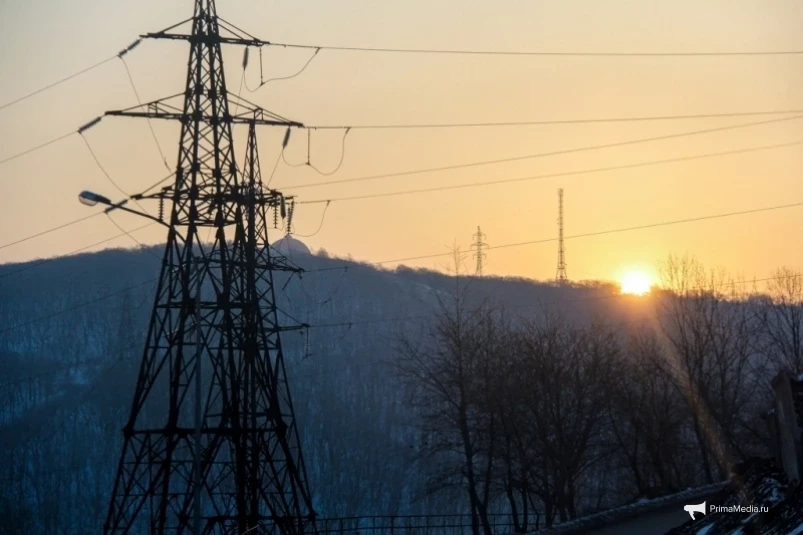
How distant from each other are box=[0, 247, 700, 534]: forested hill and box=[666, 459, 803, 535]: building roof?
55.5 meters

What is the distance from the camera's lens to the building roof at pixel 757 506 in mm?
13375

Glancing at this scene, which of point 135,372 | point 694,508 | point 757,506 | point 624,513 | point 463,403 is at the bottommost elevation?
point 624,513

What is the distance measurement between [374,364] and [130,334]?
34.0 m

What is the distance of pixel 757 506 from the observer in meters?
15.9

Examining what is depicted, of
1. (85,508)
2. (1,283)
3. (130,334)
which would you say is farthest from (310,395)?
(1,283)

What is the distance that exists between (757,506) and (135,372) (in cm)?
12385

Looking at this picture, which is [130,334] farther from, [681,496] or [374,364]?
[681,496]

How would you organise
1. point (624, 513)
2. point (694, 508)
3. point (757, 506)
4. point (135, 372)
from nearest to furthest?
point (757, 506), point (694, 508), point (624, 513), point (135, 372)

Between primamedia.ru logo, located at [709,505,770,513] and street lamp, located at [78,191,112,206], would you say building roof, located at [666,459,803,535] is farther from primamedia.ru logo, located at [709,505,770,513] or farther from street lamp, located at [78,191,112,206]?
street lamp, located at [78,191,112,206]

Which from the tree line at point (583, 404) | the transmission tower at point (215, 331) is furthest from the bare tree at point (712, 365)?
the transmission tower at point (215, 331)

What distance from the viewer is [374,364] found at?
148 m

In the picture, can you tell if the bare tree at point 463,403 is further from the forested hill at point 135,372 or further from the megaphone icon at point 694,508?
the forested hill at point 135,372

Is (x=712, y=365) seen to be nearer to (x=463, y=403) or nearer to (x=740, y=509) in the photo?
(x=463, y=403)

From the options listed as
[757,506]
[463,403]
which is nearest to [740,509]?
[757,506]
